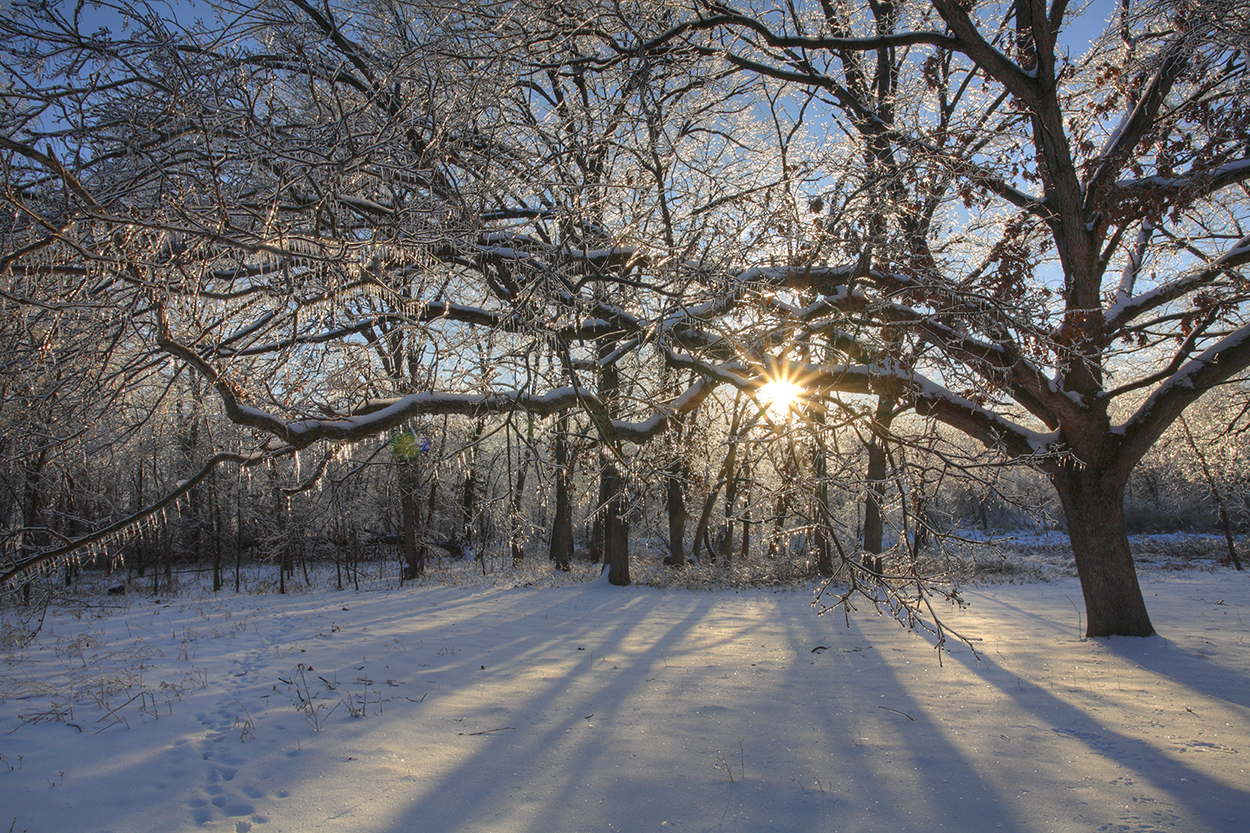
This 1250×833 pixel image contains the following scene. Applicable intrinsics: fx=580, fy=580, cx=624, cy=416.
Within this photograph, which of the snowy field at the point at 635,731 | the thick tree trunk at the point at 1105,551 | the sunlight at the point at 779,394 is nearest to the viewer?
the snowy field at the point at 635,731

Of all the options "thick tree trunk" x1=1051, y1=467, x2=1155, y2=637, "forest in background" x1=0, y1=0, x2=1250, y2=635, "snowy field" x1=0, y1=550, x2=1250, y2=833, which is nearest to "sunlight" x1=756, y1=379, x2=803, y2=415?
"forest in background" x1=0, y1=0, x2=1250, y2=635

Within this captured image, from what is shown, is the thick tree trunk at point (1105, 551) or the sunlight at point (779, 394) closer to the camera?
the sunlight at point (779, 394)

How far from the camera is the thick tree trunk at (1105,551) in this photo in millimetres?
6625

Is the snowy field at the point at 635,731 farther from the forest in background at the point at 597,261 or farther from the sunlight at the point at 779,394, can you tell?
the sunlight at the point at 779,394

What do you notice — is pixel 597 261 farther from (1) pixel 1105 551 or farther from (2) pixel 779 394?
(1) pixel 1105 551

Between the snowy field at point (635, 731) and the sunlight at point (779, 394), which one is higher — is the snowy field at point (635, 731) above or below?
below

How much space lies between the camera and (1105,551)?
6.67 metres

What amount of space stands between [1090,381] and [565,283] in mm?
6396

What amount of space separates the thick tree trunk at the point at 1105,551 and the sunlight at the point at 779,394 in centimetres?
433

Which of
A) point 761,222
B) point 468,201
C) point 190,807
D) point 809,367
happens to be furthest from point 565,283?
point 190,807

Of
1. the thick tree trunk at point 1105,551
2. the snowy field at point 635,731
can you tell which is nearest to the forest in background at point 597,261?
the thick tree trunk at point 1105,551

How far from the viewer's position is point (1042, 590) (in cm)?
1311

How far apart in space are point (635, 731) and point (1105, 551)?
5929 millimetres

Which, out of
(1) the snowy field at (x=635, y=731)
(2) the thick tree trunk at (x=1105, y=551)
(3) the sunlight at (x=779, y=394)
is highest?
(3) the sunlight at (x=779, y=394)
